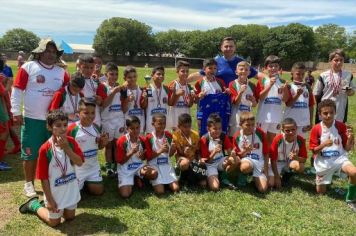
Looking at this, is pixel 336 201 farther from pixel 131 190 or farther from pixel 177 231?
pixel 131 190

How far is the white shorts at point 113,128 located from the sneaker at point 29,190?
166 cm

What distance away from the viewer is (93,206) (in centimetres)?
632

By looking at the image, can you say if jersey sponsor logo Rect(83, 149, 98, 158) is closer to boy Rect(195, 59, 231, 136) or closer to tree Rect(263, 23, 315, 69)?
boy Rect(195, 59, 231, 136)

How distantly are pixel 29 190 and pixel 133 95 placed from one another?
2.45m

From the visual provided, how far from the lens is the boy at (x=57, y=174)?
549 cm

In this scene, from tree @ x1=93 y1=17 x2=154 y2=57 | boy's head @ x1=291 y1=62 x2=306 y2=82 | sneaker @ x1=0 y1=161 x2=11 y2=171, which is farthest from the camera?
tree @ x1=93 y1=17 x2=154 y2=57

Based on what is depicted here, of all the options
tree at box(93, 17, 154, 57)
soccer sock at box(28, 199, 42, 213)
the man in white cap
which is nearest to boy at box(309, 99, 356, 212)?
the man in white cap

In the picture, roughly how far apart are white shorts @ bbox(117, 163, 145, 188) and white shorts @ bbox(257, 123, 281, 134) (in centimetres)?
258

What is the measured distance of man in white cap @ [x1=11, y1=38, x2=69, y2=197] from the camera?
6297 millimetres

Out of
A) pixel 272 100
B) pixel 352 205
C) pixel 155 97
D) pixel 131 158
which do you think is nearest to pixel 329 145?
pixel 352 205

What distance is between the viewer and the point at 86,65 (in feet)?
23.2

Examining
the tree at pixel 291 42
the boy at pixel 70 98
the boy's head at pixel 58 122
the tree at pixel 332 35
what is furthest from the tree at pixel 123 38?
the boy's head at pixel 58 122

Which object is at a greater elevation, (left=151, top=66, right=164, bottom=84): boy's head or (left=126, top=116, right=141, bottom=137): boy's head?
(left=151, top=66, right=164, bottom=84): boy's head

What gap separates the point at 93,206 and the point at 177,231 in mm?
1542
